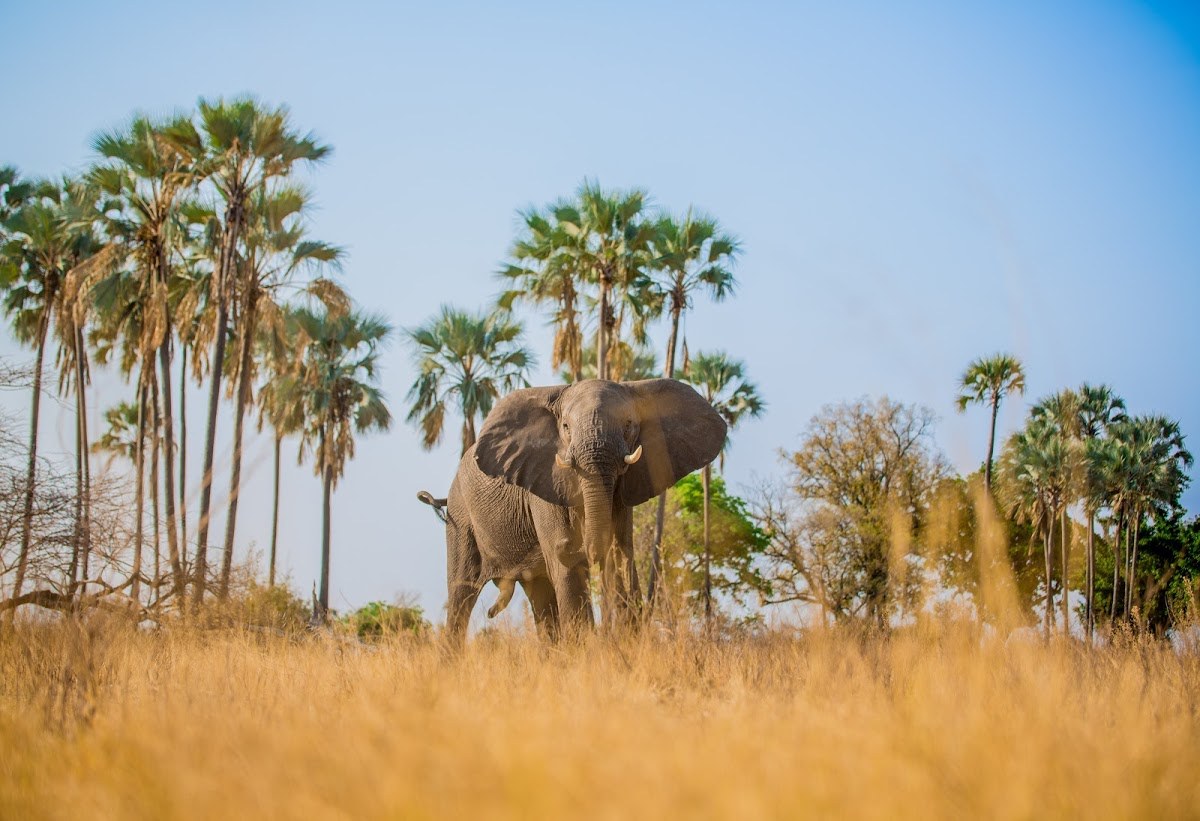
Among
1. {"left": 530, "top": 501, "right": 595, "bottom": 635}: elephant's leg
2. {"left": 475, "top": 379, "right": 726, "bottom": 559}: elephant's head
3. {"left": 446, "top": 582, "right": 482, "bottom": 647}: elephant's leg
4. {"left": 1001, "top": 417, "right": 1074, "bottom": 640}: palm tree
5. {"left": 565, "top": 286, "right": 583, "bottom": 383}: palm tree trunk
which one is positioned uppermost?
{"left": 565, "top": 286, "right": 583, "bottom": 383}: palm tree trunk

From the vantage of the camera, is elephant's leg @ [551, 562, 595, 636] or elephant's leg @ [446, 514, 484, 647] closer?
elephant's leg @ [551, 562, 595, 636]

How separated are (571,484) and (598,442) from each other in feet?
2.33

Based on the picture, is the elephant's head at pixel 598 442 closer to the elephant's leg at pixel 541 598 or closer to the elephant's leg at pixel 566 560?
the elephant's leg at pixel 566 560

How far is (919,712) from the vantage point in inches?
195

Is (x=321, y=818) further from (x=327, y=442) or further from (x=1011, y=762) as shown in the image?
(x=327, y=442)

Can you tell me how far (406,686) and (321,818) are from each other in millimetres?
2665

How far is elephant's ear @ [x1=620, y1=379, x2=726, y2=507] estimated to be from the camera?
10.8 m

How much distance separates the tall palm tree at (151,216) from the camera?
24.2 metres

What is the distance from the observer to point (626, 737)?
4.34m

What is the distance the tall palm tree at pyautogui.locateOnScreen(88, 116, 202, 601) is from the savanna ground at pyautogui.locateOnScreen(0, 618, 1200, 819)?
60.1 ft

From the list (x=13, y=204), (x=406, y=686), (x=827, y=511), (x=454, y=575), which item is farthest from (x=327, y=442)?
(x=406, y=686)

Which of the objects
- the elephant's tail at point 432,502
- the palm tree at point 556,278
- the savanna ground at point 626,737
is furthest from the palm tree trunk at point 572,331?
the savanna ground at point 626,737

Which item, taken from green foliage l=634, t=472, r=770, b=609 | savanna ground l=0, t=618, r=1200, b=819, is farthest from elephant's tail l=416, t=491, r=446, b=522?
green foliage l=634, t=472, r=770, b=609

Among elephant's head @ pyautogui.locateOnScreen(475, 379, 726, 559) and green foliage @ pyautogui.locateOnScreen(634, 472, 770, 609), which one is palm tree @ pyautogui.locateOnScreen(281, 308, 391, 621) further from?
elephant's head @ pyautogui.locateOnScreen(475, 379, 726, 559)
